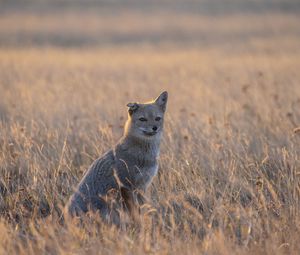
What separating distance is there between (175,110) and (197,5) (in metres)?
31.0

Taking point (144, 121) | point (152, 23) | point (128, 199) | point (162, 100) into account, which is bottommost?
point (128, 199)

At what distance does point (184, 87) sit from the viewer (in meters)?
13.6

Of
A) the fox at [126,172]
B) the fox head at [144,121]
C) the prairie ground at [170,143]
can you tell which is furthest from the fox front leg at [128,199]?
the fox head at [144,121]

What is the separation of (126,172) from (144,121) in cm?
80

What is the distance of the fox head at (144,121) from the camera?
21.1ft

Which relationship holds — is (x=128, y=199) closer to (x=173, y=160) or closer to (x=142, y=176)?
(x=142, y=176)

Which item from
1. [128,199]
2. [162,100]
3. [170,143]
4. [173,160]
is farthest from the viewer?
[170,143]

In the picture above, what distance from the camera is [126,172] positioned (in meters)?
6.03

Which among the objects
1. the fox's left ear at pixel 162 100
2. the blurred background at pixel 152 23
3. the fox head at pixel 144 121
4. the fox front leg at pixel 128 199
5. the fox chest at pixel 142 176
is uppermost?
the blurred background at pixel 152 23

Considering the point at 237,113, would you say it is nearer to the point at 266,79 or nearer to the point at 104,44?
the point at 266,79

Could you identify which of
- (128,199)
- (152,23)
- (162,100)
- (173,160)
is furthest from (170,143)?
(152,23)

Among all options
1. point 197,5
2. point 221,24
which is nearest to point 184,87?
point 221,24

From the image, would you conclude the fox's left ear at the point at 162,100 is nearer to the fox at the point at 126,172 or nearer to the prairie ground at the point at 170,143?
the fox at the point at 126,172

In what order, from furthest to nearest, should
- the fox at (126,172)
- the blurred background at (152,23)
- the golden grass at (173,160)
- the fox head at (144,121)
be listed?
the blurred background at (152,23) → the fox head at (144,121) → the fox at (126,172) → the golden grass at (173,160)
